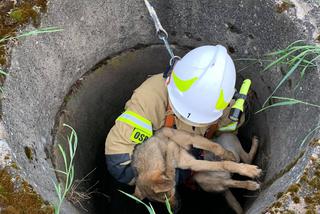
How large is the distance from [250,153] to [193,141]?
570 mm

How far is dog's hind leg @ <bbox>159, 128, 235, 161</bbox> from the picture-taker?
315 cm

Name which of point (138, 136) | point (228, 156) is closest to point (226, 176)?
point (228, 156)

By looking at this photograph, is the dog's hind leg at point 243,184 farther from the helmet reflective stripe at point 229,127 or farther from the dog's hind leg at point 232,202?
the helmet reflective stripe at point 229,127

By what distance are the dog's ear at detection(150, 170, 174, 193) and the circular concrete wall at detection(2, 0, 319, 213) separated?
0.54 metres

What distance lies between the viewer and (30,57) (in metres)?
2.89

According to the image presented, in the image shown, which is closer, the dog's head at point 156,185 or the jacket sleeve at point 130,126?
the dog's head at point 156,185

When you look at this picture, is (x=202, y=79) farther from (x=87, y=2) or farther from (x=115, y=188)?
(x=115, y=188)

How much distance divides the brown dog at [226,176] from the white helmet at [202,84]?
0.43 meters

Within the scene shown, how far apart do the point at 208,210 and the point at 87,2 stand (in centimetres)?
188

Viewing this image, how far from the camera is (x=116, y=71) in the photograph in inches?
146

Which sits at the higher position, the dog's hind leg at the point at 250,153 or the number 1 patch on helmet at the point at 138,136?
the number 1 patch on helmet at the point at 138,136

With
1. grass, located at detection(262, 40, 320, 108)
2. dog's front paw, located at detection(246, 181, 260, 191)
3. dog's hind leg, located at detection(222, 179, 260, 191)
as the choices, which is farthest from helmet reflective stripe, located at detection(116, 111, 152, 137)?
grass, located at detection(262, 40, 320, 108)

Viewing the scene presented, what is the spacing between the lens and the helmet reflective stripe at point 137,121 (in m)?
3.17

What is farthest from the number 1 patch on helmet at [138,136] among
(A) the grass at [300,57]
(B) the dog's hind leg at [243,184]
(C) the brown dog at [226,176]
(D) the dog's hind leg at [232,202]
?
(A) the grass at [300,57]
